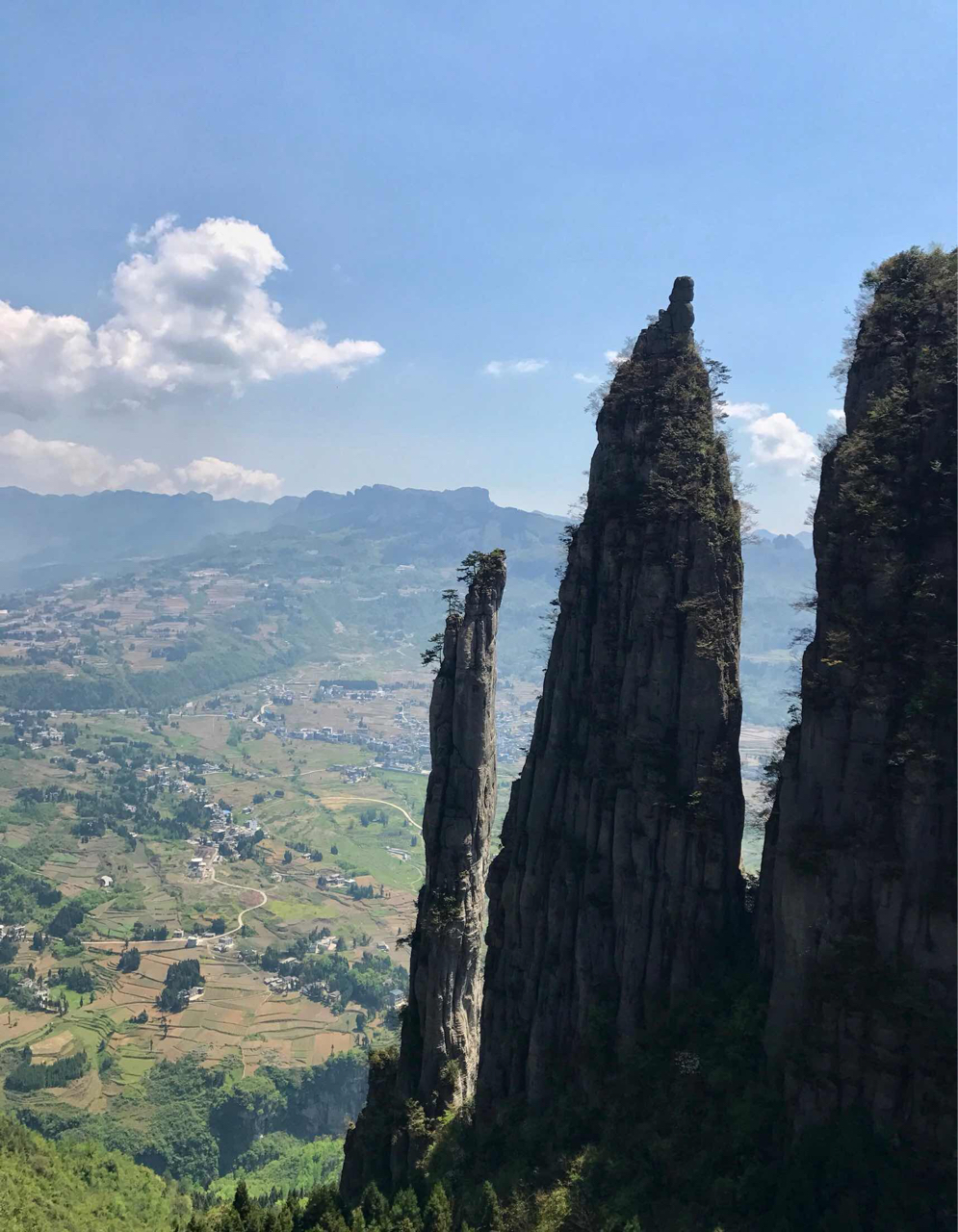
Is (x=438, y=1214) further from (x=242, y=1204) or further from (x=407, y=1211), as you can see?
(x=242, y=1204)

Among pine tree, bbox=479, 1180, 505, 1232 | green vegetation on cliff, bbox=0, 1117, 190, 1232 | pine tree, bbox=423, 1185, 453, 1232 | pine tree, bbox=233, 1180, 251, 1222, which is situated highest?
pine tree, bbox=479, 1180, 505, 1232

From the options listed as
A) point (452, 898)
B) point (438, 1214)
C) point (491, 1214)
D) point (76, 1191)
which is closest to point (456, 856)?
point (452, 898)

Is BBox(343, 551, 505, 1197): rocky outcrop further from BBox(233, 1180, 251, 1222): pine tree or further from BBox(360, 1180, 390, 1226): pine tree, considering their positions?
BBox(233, 1180, 251, 1222): pine tree

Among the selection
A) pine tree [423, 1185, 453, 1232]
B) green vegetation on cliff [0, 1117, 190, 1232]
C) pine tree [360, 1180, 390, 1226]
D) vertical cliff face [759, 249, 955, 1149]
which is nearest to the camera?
vertical cliff face [759, 249, 955, 1149]

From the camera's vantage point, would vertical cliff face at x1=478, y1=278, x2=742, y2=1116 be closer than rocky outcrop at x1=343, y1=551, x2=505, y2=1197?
Yes

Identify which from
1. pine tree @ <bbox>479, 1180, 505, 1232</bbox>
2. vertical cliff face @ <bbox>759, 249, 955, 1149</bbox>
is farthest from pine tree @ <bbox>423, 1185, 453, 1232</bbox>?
vertical cliff face @ <bbox>759, 249, 955, 1149</bbox>

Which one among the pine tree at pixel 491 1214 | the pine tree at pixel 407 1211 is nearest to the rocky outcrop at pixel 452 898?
the pine tree at pixel 407 1211

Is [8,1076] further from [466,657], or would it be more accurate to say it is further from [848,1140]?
[848,1140]

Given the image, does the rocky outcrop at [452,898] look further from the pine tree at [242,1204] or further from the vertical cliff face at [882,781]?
the vertical cliff face at [882,781]
